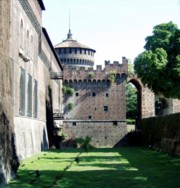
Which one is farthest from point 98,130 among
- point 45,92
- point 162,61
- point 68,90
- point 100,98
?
point 162,61

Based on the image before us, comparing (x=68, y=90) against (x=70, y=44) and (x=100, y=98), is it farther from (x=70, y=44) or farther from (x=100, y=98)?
(x=70, y=44)

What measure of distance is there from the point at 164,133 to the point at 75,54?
30.7 metres

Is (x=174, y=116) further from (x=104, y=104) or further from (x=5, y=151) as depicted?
(x=104, y=104)

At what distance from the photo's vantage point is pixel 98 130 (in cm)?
4656

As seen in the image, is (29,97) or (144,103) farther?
(144,103)

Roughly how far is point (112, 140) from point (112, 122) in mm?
1870

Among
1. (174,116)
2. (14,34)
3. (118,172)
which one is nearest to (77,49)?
(174,116)

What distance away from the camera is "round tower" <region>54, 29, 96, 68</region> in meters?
57.6

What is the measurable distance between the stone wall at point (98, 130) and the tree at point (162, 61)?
A: 16.5 meters

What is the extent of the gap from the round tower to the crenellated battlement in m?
10.2

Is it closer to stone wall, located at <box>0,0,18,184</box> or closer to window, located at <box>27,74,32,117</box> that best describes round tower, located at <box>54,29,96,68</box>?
window, located at <box>27,74,32,117</box>

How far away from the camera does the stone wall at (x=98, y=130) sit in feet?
152

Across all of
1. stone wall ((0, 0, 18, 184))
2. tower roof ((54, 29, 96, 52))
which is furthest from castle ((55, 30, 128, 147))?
stone wall ((0, 0, 18, 184))

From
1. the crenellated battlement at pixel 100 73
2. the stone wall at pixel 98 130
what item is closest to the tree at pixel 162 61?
the crenellated battlement at pixel 100 73
